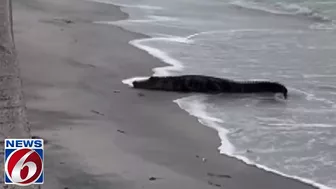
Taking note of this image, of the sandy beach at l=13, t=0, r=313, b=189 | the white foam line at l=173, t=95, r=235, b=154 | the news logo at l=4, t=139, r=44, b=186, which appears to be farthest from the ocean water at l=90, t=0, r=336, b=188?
the news logo at l=4, t=139, r=44, b=186

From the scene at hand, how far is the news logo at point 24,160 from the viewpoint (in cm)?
274

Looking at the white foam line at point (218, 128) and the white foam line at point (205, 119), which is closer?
the white foam line at point (218, 128)

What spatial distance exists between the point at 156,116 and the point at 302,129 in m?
1.65

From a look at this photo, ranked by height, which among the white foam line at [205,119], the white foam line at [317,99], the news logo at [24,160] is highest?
the news logo at [24,160]

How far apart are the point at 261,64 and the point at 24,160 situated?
9217 mm

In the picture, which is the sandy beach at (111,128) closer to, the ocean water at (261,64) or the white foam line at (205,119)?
the white foam line at (205,119)

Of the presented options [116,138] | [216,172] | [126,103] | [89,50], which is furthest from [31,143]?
[89,50]

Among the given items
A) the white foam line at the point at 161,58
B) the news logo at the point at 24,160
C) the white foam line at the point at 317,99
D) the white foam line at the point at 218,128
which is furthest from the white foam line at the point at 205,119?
the news logo at the point at 24,160

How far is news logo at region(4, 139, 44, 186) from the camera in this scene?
2.74m

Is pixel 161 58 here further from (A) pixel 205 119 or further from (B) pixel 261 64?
(A) pixel 205 119

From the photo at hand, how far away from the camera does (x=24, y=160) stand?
9.04ft

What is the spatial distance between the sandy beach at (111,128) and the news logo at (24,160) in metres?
2.60

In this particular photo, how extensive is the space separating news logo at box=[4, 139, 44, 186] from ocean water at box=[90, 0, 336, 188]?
3.86 m

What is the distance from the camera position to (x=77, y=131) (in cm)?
716
